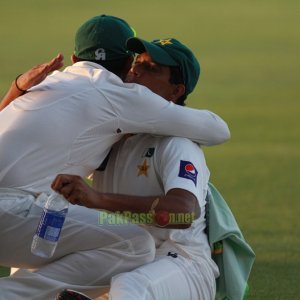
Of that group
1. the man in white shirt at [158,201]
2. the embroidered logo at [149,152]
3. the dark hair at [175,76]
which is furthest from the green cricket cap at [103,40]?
the embroidered logo at [149,152]

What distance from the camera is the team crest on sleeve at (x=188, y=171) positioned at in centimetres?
435

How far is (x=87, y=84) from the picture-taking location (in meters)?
4.49

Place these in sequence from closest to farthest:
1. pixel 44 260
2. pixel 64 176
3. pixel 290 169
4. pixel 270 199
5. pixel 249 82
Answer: pixel 64 176 < pixel 44 260 < pixel 270 199 < pixel 290 169 < pixel 249 82

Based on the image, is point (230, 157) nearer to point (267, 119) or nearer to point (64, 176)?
point (267, 119)

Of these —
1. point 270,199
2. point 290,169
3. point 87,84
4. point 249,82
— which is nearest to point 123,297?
point 87,84

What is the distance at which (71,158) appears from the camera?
174 inches

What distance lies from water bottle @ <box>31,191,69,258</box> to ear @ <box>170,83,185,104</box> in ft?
2.88

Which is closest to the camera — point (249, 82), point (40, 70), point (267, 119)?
point (40, 70)

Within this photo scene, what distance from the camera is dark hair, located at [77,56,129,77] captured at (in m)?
4.78

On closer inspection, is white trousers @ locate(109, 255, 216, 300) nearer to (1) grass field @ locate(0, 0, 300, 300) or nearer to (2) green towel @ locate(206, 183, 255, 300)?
(2) green towel @ locate(206, 183, 255, 300)

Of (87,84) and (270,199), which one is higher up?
(87,84)

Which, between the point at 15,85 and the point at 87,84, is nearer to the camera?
the point at 87,84

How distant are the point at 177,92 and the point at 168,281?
89 centimetres

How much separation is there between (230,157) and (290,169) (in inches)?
23.8
